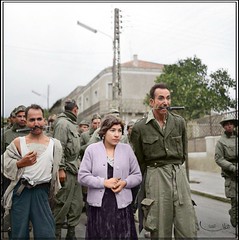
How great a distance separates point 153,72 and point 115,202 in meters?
33.6

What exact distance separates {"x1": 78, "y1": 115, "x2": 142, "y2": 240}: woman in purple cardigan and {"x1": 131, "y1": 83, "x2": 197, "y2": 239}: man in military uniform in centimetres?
15

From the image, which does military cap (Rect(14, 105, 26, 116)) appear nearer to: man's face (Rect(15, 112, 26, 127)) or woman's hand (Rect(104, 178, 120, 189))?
man's face (Rect(15, 112, 26, 127))

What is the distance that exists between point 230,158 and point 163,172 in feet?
8.19

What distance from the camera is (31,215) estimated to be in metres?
3.79

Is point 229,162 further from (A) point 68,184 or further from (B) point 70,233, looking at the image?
(B) point 70,233

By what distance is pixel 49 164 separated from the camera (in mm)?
3885

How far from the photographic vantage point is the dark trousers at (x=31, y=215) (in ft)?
12.2

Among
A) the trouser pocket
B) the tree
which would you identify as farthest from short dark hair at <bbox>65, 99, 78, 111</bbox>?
the tree

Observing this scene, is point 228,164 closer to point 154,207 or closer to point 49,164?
point 154,207

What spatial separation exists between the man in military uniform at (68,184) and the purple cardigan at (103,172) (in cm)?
145

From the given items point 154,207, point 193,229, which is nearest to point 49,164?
point 154,207

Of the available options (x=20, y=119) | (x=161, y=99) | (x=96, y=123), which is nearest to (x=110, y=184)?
(x=161, y=99)

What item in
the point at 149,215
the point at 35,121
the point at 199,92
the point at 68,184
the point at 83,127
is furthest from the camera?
the point at 199,92

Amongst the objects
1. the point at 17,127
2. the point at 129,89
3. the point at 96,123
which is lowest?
the point at 17,127
